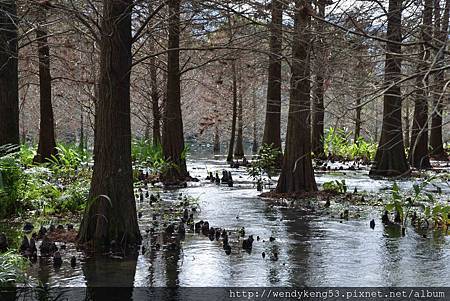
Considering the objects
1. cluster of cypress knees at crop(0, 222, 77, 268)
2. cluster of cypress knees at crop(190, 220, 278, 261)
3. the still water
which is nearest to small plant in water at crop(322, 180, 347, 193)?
the still water

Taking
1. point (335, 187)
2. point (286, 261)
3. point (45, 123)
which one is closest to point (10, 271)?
point (286, 261)

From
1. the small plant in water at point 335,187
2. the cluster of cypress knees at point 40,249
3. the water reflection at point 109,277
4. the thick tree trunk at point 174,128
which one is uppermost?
the thick tree trunk at point 174,128

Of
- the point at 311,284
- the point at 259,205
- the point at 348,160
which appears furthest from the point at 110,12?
the point at 348,160

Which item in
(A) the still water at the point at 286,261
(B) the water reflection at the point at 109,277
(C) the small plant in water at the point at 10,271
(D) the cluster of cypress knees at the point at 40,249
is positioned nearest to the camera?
(C) the small plant in water at the point at 10,271

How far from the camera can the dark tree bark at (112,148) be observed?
6.40 meters

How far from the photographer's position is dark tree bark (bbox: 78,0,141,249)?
6401mm

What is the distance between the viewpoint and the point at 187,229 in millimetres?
7965

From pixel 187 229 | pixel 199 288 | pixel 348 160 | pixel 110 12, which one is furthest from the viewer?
pixel 348 160

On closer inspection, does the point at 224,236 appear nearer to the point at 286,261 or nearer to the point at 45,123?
the point at 286,261

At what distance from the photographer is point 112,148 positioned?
6500mm

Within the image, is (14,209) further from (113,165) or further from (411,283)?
(411,283)

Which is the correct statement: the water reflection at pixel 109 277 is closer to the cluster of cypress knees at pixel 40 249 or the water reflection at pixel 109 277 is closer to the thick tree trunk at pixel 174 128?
the cluster of cypress knees at pixel 40 249

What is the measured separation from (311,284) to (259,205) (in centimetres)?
512

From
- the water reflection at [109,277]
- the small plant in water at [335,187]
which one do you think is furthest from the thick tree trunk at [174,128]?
the water reflection at [109,277]
